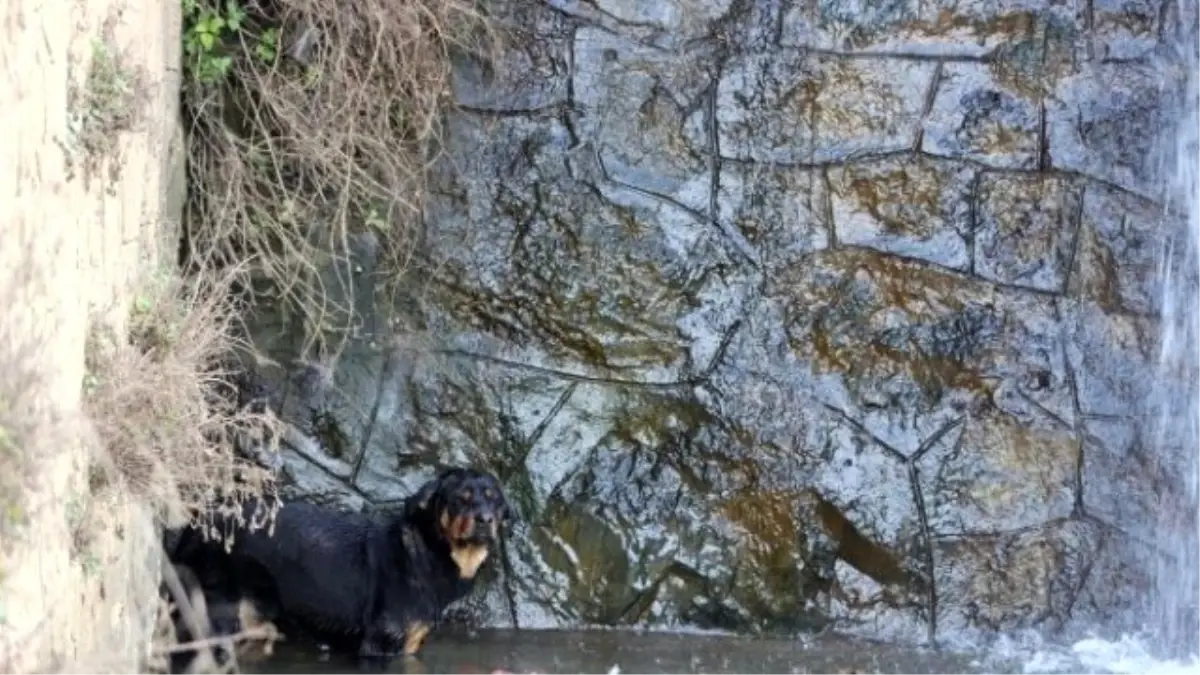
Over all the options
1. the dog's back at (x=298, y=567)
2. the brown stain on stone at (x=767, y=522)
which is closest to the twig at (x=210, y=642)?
the dog's back at (x=298, y=567)

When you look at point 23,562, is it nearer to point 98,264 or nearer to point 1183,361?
point 98,264

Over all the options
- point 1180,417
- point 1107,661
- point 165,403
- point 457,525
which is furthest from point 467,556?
point 1180,417

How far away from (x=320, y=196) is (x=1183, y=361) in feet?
10.4

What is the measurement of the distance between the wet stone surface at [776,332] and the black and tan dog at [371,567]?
390 mm

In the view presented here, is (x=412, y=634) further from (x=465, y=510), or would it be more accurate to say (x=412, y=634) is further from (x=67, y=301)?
(x=67, y=301)

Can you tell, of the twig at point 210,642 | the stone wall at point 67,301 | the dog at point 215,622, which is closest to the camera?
the stone wall at point 67,301

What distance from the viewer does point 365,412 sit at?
6488mm

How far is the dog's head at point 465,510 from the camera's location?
19.5 feet

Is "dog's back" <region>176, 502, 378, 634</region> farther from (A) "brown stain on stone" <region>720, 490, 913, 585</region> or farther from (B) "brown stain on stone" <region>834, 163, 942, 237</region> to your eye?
(B) "brown stain on stone" <region>834, 163, 942, 237</region>

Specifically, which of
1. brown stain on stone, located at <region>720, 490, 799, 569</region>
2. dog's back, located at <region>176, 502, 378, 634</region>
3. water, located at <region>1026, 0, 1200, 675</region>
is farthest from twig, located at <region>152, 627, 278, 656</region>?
water, located at <region>1026, 0, 1200, 675</region>

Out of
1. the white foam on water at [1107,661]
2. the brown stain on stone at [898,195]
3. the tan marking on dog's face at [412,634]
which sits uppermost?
the brown stain on stone at [898,195]

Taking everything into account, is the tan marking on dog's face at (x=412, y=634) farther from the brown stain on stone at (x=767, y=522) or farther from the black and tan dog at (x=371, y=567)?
the brown stain on stone at (x=767, y=522)

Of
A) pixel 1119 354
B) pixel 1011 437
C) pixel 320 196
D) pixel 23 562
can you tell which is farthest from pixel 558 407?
pixel 23 562

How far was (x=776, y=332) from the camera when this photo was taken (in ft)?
21.4
